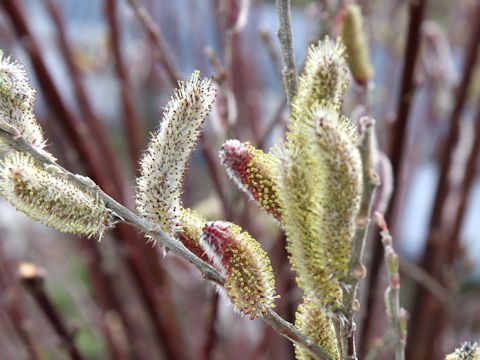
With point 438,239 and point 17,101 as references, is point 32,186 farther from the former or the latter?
point 438,239

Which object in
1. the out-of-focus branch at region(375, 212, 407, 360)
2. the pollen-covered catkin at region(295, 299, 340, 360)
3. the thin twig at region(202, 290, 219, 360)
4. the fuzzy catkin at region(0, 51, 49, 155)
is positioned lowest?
the pollen-covered catkin at region(295, 299, 340, 360)

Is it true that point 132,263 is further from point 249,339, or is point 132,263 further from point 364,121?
point 364,121

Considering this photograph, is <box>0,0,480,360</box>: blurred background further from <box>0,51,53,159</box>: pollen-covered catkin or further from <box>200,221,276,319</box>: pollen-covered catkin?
<box>0,51,53,159</box>: pollen-covered catkin

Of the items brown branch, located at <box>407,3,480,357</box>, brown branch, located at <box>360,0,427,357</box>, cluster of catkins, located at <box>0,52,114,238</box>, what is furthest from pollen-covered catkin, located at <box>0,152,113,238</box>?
brown branch, located at <box>407,3,480,357</box>

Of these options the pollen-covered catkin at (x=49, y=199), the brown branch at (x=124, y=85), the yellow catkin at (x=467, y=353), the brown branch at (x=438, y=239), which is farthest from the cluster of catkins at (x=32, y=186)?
the brown branch at (x=438, y=239)

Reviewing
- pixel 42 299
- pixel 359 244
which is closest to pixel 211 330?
pixel 42 299

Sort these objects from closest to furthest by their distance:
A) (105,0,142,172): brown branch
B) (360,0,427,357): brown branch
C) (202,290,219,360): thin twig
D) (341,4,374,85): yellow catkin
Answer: (341,4,374,85): yellow catkin
(202,290,219,360): thin twig
(360,0,427,357): brown branch
(105,0,142,172): brown branch
